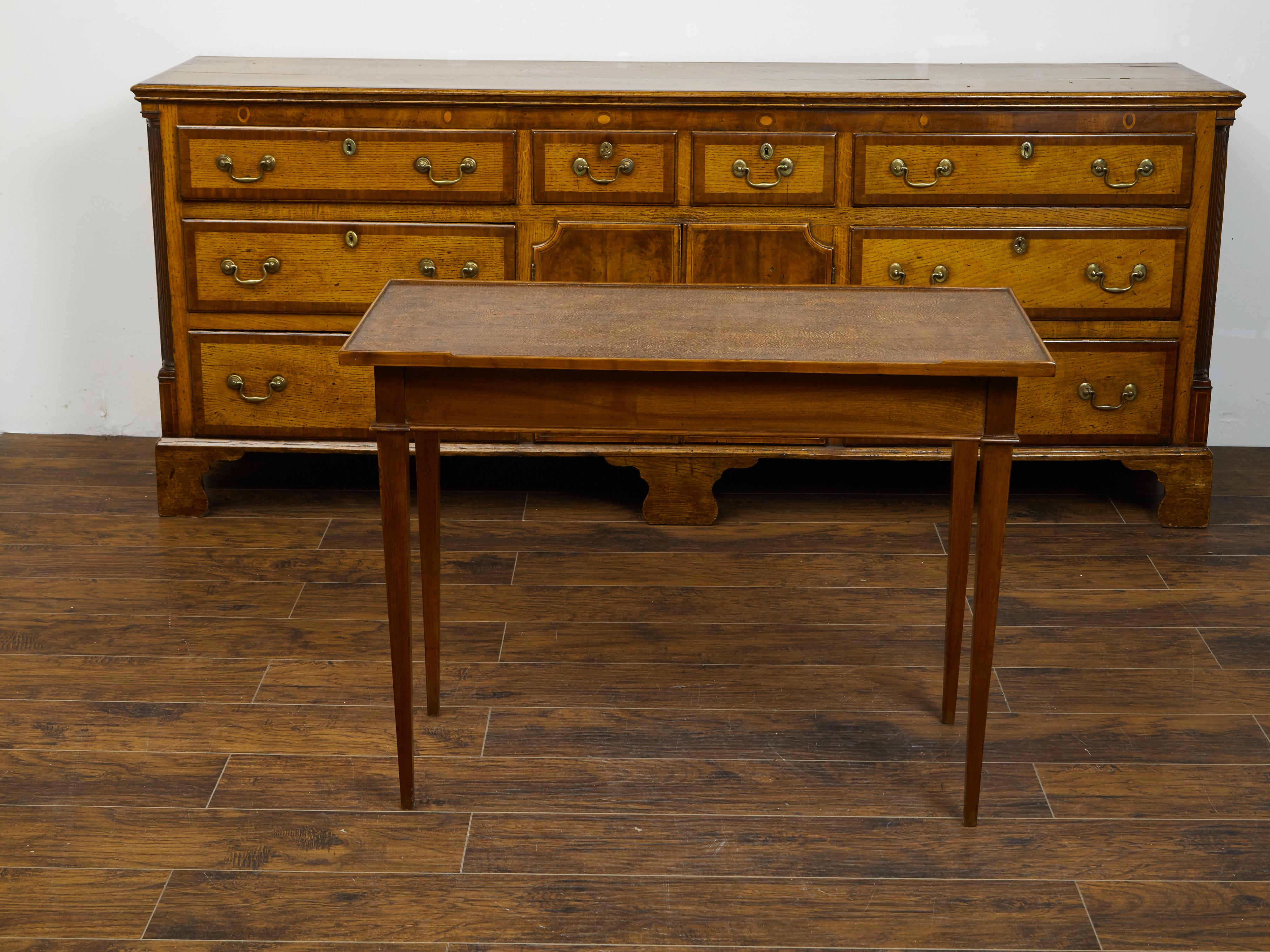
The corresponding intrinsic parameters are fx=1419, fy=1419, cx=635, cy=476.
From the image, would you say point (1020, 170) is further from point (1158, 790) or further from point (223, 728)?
point (223, 728)

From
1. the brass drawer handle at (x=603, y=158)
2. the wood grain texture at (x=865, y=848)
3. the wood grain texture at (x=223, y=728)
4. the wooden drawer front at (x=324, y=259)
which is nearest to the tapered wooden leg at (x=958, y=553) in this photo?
the wood grain texture at (x=865, y=848)

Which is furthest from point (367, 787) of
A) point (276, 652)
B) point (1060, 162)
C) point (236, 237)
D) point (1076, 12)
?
point (1076, 12)

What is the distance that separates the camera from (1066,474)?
393cm

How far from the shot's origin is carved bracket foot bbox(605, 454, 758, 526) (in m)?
3.56

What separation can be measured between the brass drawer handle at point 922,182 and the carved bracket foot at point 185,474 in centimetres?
175

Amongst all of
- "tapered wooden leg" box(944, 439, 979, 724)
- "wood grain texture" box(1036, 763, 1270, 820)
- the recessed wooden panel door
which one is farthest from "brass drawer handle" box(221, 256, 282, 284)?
"wood grain texture" box(1036, 763, 1270, 820)

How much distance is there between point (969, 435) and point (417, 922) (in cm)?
110

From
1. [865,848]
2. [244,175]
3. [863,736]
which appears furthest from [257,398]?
[865,848]

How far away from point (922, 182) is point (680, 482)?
0.93 m

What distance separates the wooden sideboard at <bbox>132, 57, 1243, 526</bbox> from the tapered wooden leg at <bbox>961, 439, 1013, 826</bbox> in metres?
1.30

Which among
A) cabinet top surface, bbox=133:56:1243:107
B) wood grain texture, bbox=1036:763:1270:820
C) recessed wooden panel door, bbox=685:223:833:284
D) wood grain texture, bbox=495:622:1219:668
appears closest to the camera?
wood grain texture, bbox=1036:763:1270:820

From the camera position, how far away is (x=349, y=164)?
3.37m

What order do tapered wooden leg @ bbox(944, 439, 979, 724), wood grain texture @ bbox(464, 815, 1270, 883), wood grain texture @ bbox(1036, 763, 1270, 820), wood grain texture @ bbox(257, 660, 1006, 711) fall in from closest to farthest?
wood grain texture @ bbox(464, 815, 1270, 883), wood grain texture @ bbox(1036, 763, 1270, 820), tapered wooden leg @ bbox(944, 439, 979, 724), wood grain texture @ bbox(257, 660, 1006, 711)

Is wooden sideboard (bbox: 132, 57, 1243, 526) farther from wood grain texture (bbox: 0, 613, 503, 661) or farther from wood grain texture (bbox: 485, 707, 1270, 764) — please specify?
wood grain texture (bbox: 485, 707, 1270, 764)
